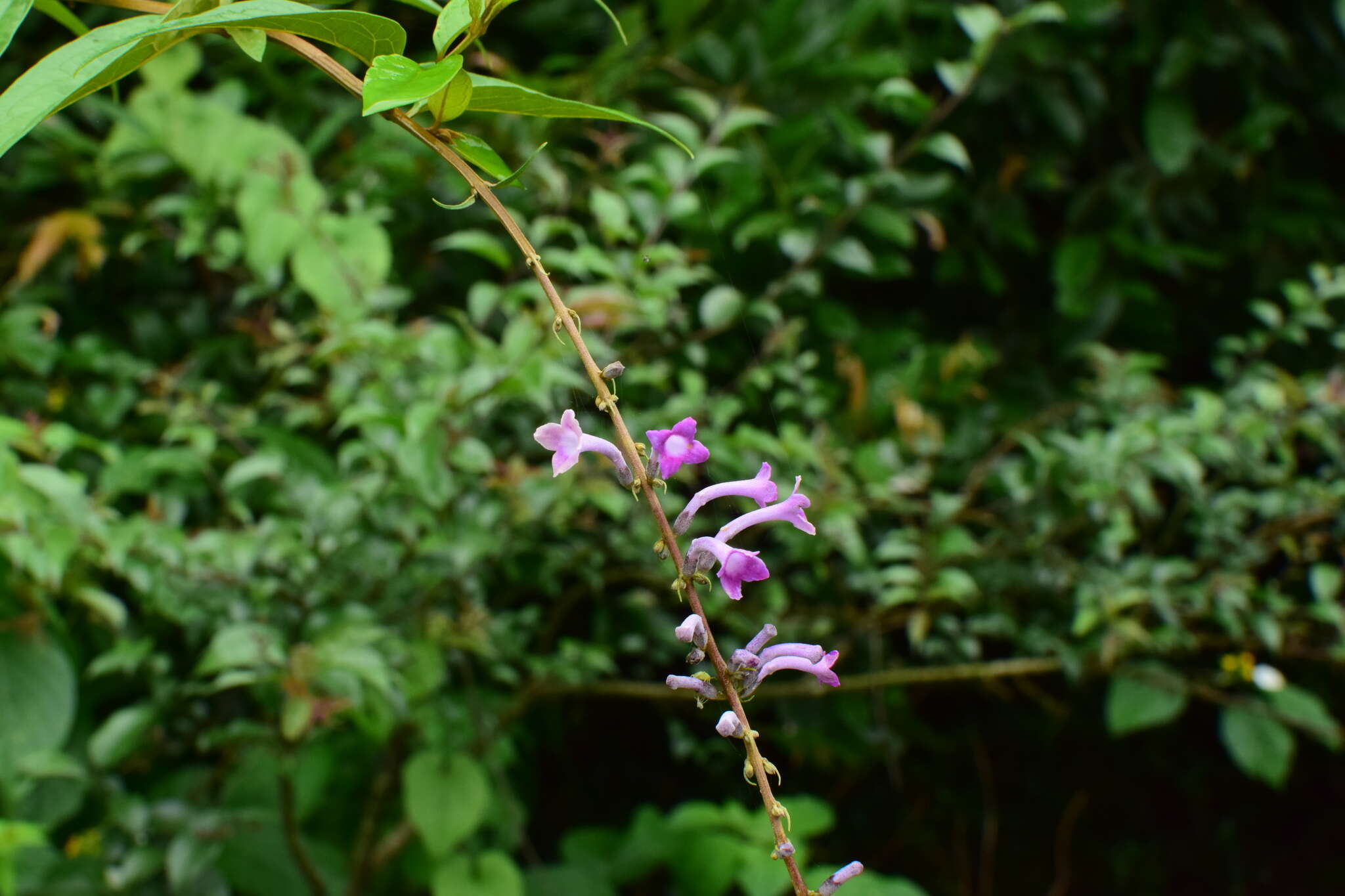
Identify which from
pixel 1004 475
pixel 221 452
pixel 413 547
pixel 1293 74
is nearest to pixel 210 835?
pixel 413 547

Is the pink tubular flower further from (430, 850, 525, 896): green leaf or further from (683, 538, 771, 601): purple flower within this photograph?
(430, 850, 525, 896): green leaf

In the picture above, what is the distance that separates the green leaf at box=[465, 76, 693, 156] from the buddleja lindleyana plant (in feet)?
0.42

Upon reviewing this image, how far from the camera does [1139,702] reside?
1.79 meters

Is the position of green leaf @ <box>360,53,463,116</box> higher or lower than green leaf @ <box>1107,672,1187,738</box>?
lower

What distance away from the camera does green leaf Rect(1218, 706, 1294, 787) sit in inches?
72.0

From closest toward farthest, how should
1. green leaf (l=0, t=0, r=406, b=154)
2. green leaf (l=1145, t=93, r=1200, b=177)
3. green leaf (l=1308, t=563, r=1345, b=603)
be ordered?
1. green leaf (l=0, t=0, r=406, b=154)
2. green leaf (l=1308, t=563, r=1345, b=603)
3. green leaf (l=1145, t=93, r=1200, b=177)

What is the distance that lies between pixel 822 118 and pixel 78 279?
1.39m

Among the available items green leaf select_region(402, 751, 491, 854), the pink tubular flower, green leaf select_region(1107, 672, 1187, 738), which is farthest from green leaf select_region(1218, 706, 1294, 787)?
the pink tubular flower

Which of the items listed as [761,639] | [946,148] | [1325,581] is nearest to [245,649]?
[761,639]

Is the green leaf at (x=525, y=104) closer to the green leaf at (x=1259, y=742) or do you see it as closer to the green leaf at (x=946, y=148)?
the green leaf at (x=946, y=148)

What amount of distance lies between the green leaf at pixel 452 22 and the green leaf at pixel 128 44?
0.7 inches

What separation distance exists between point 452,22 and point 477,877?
1287 mm

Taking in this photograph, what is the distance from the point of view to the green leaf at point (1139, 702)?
1.76 metres

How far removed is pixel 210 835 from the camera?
1249mm
